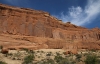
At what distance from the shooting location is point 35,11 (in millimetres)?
50875

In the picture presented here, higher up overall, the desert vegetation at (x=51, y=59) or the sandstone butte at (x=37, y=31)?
the sandstone butte at (x=37, y=31)

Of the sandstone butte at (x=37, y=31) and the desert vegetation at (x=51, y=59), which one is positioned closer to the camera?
the desert vegetation at (x=51, y=59)

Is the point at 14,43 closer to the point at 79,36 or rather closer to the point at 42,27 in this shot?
the point at 42,27

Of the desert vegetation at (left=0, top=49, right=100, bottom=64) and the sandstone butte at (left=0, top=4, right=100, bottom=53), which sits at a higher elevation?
the sandstone butte at (left=0, top=4, right=100, bottom=53)

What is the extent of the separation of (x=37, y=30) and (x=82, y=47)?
1164 cm

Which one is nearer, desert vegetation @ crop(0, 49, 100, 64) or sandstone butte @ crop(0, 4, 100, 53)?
desert vegetation @ crop(0, 49, 100, 64)

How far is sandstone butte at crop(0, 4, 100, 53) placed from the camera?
42125mm

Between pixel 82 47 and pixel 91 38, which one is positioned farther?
pixel 91 38

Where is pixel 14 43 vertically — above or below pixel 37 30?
below

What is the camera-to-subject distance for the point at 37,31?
4781 cm

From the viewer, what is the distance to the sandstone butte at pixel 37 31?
42.1m

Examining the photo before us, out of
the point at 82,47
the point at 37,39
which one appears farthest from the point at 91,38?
the point at 37,39

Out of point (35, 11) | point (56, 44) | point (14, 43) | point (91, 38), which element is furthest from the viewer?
point (91, 38)

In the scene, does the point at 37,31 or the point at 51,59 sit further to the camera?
the point at 37,31
